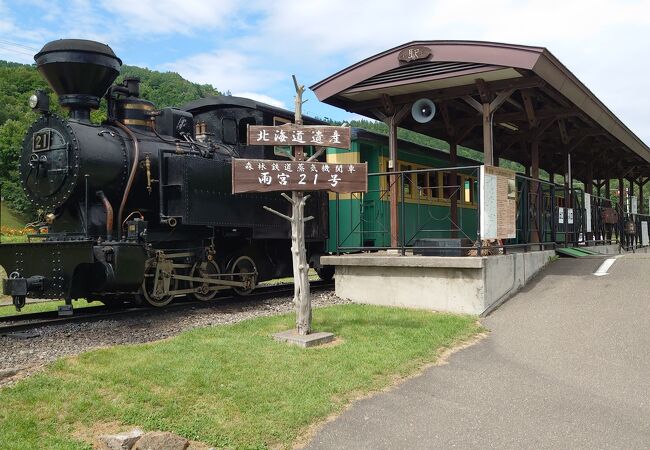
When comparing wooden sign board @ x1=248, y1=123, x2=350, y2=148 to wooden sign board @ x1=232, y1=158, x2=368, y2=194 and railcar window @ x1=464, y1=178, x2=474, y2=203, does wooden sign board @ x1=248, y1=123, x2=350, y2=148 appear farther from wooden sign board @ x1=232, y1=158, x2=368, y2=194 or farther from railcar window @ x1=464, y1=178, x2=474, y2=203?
railcar window @ x1=464, y1=178, x2=474, y2=203

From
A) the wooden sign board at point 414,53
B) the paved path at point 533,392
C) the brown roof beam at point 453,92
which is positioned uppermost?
the wooden sign board at point 414,53

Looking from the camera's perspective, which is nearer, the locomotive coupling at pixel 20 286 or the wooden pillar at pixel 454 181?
the locomotive coupling at pixel 20 286

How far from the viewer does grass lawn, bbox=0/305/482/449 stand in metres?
4.17

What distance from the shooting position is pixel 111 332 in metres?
7.36

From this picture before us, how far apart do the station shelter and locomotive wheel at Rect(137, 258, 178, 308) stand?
2.75m

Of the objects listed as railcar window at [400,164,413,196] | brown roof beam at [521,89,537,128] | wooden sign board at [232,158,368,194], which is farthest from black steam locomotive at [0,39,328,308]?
brown roof beam at [521,89,537,128]

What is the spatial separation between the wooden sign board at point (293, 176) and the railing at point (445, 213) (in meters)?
2.40

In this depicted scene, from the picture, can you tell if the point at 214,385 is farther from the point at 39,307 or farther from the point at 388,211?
the point at 39,307

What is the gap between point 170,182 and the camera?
8891 mm

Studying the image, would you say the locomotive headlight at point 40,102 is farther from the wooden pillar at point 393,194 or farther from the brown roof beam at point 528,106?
the brown roof beam at point 528,106

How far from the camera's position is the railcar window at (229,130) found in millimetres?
10711

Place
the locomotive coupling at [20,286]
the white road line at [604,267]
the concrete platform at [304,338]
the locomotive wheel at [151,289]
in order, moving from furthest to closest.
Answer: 1. the white road line at [604,267]
2. the locomotive wheel at [151,289]
3. the locomotive coupling at [20,286]
4. the concrete platform at [304,338]

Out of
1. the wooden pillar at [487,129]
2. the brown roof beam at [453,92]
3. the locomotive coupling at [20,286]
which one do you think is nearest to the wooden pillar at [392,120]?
the brown roof beam at [453,92]

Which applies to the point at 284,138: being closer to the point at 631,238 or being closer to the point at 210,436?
the point at 210,436
